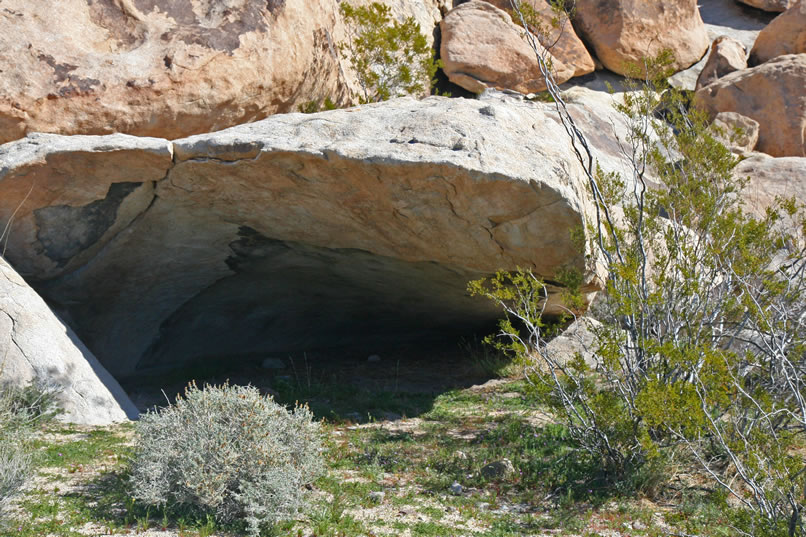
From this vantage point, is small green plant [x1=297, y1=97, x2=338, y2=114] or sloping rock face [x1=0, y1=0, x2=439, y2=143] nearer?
sloping rock face [x1=0, y1=0, x2=439, y2=143]

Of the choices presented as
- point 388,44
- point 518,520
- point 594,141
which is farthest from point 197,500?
point 388,44

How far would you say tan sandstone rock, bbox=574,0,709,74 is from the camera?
1481cm

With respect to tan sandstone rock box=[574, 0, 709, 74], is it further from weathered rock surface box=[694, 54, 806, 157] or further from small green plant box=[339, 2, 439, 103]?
small green plant box=[339, 2, 439, 103]

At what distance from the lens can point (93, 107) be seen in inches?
276

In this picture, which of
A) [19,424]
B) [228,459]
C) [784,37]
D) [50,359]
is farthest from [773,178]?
[19,424]

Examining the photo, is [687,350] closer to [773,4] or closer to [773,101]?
[773,101]

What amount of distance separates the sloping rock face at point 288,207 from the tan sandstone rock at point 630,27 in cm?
805

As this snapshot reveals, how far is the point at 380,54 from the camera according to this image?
1026cm

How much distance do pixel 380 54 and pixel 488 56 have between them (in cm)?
375

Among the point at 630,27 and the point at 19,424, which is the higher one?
the point at 630,27

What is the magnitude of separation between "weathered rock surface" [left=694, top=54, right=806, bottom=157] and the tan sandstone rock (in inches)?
66.8

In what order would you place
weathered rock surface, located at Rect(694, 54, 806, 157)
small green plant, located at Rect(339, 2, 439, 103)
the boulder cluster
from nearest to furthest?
1. the boulder cluster
2. small green plant, located at Rect(339, 2, 439, 103)
3. weathered rock surface, located at Rect(694, 54, 806, 157)

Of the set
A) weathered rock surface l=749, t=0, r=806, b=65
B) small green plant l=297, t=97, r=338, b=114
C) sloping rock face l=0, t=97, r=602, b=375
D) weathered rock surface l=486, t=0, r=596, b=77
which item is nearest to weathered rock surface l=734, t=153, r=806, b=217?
sloping rock face l=0, t=97, r=602, b=375

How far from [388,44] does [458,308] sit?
12.6 feet
